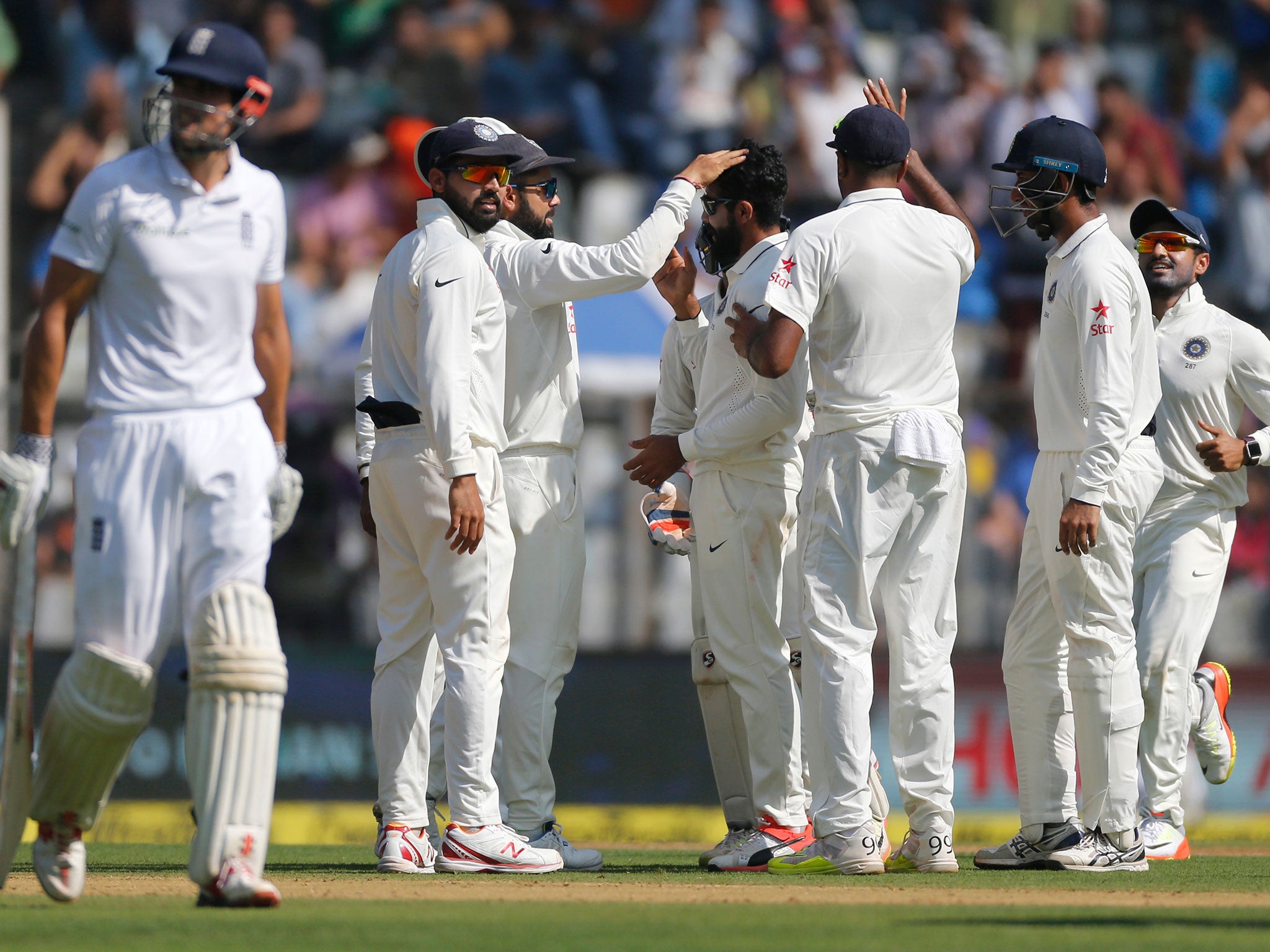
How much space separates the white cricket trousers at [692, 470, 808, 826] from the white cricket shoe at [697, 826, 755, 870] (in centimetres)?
16

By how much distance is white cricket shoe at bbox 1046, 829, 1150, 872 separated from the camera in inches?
251

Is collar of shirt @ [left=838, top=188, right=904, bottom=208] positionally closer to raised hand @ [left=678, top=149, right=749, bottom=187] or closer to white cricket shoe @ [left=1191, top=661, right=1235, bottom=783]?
raised hand @ [left=678, top=149, right=749, bottom=187]

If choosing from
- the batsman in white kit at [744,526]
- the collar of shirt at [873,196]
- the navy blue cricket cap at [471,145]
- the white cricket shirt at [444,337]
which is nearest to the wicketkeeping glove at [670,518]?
the batsman in white kit at [744,526]

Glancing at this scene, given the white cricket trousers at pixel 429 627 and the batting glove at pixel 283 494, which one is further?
the white cricket trousers at pixel 429 627

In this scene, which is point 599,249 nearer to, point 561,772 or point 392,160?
point 561,772

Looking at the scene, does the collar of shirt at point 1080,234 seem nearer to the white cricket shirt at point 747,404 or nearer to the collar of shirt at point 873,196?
the collar of shirt at point 873,196

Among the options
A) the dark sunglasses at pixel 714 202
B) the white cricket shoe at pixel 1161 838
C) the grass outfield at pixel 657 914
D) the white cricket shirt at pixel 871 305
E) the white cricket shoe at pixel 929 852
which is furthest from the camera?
the white cricket shoe at pixel 1161 838

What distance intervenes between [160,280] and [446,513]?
160cm

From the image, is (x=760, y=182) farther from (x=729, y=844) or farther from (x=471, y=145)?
(x=729, y=844)

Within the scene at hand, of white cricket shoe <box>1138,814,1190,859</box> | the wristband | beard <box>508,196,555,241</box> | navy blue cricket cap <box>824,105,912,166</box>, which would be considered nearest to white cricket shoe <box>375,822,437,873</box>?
the wristband

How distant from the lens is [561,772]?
10516 mm

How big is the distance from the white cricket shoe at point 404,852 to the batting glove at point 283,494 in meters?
1.53

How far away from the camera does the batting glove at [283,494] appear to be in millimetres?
5004

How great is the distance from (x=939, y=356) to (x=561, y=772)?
5.00 m
